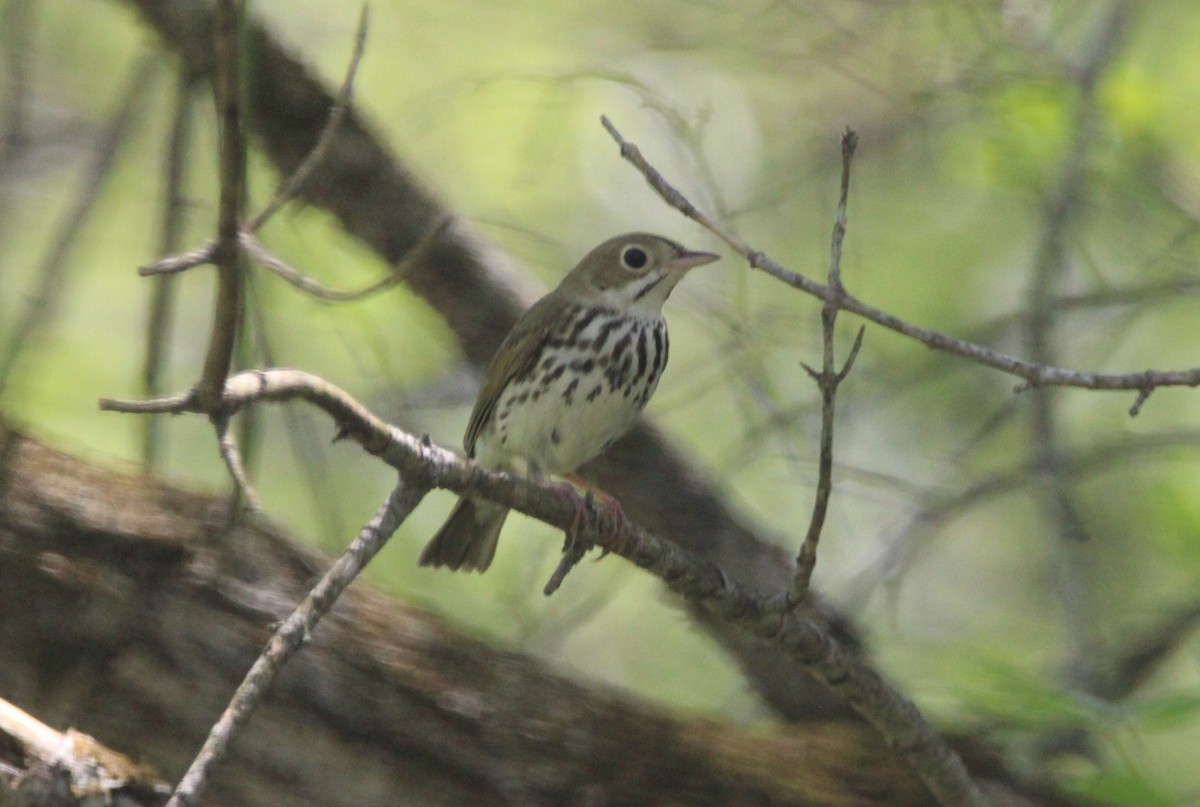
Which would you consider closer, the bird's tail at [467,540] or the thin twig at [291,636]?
the thin twig at [291,636]

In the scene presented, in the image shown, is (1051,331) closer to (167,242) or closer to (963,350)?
(963,350)

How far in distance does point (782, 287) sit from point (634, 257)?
6.42 feet

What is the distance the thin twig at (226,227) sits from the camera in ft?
5.49

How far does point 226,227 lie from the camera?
5.61ft

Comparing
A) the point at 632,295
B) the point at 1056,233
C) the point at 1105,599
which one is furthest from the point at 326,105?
the point at 1105,599

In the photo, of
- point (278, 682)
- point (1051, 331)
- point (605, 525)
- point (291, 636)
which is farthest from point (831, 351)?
point (1051, 331)

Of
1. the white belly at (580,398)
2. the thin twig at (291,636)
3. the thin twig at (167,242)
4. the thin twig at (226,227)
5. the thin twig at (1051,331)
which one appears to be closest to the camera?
the thin twig at (226,227)

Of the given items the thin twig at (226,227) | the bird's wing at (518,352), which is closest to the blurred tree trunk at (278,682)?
the bird's wing at (518,352)

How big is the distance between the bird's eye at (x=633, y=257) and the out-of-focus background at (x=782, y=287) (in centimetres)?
27

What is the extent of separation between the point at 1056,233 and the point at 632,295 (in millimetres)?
1331

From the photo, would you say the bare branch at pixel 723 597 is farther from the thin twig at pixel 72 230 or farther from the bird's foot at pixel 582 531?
the thin twig at pixel 72 230

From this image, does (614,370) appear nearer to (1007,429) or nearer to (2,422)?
(2,422)

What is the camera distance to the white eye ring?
4.19 m

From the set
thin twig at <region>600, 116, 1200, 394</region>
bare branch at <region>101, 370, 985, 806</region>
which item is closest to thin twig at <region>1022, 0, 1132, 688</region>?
bare branch at <region>101, 370, 985, 806</region>
